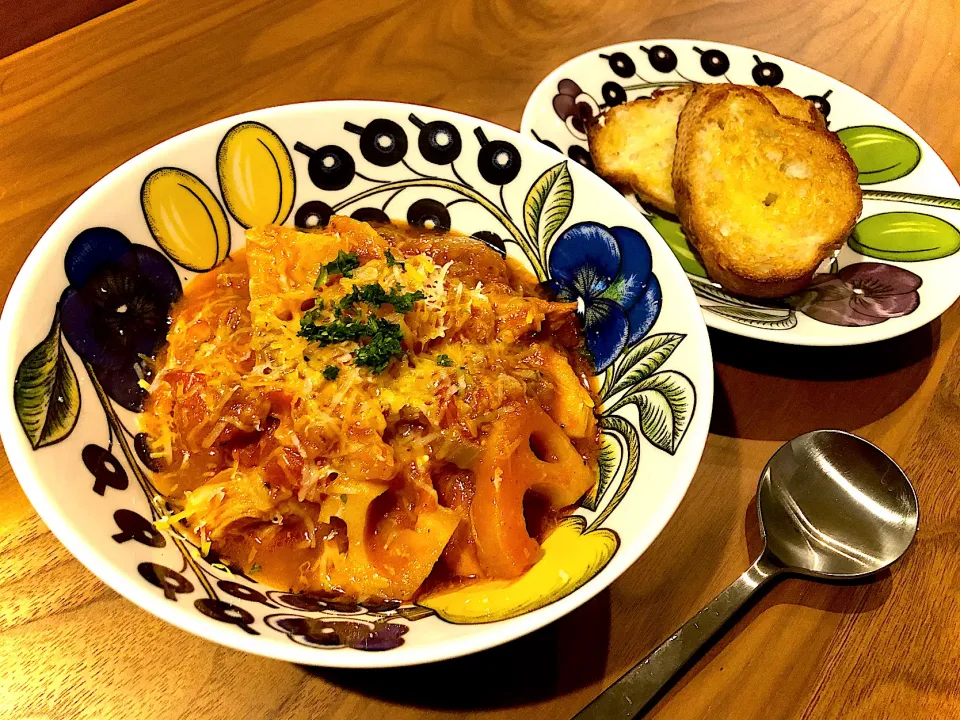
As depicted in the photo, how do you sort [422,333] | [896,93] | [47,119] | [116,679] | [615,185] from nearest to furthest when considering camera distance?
[116,679]
[422,333]
[47,119]
[615,185]
[896,93]

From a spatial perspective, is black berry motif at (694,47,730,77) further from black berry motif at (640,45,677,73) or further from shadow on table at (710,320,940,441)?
shadow on table at (710,320,940,441)

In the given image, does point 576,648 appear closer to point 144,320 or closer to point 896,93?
point 144,320

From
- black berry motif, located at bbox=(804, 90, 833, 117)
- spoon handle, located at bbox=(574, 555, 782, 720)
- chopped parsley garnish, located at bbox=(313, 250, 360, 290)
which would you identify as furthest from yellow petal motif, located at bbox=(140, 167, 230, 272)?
black berry motif, located at bbox=(804, 90, 833, 117)

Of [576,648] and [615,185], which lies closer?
[576,648]

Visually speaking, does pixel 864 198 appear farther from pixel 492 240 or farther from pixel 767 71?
pixel 492 240

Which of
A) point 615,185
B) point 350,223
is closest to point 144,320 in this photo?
point 350,223

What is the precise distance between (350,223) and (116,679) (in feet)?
4.07

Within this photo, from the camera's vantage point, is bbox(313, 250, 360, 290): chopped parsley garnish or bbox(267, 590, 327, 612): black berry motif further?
bbox(313, 250, 360, 290): chopped parsley garnish

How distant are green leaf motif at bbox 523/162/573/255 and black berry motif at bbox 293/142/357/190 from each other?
21.4 inches

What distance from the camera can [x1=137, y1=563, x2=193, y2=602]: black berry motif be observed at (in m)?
1.20

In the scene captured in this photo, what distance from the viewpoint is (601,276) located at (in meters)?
1.88

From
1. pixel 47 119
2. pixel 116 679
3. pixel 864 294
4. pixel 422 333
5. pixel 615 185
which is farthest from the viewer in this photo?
pixel 615 185

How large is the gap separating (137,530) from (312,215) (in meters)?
1.06

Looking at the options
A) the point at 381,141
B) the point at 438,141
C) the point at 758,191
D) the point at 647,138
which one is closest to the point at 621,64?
the point at 647,138
